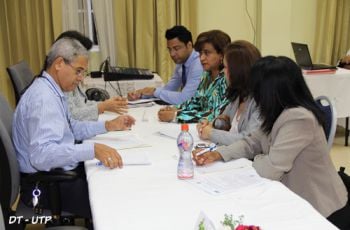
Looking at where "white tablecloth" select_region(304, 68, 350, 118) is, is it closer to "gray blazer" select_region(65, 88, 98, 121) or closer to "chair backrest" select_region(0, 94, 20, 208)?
"gray blazer" select_region(65, 88, 98, 121)

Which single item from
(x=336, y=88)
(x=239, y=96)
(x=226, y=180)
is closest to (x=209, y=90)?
(x=239, y=96)

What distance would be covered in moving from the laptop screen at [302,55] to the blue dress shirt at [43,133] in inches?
116

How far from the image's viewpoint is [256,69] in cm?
177

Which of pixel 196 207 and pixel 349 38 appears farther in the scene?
pixel 349 38

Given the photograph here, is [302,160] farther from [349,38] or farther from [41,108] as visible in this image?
[349,38]

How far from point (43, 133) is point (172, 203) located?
2.26 feet

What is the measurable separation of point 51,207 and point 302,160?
112cm

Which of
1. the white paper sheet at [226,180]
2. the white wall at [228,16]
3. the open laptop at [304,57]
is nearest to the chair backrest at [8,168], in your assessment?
the white paper sheet at [226,180]

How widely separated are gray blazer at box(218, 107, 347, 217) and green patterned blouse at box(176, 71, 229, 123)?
797 mm

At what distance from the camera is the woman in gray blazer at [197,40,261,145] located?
6.89 feet

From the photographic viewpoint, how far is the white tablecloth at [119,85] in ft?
12.3

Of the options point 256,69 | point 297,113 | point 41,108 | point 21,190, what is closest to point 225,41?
point 256,69

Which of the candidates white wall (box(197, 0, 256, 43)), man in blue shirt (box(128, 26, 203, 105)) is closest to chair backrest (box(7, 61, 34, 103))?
man in blue shirt (box(128, 26, 203, 105))

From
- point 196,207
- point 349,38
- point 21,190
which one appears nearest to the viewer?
point 196,207
